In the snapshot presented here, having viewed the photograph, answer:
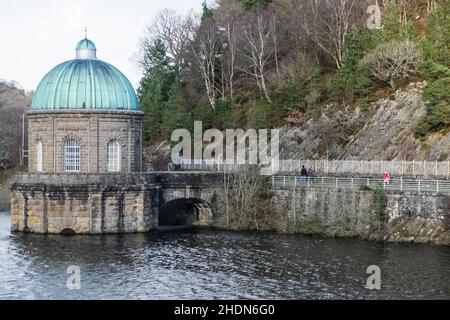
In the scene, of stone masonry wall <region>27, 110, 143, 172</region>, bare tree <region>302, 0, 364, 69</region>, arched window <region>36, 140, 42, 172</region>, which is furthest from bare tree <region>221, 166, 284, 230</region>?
bare tree <region>302, 0, 364, 69</region>

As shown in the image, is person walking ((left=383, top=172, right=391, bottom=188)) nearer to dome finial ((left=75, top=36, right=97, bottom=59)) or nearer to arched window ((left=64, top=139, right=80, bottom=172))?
arched window ((left=64, top=139, right=80, bottom=172))

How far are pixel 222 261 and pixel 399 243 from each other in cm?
1133

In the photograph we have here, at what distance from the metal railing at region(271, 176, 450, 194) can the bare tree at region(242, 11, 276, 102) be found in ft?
77.4

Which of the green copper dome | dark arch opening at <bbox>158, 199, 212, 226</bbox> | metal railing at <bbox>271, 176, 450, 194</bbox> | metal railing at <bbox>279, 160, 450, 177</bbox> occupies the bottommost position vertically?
dark arch opening at <bbox>158, 199, 212, 226</bbox>

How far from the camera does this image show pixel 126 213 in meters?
51.6

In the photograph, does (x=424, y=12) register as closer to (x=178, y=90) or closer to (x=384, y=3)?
(x=384, y=3)

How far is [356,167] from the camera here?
186 ft

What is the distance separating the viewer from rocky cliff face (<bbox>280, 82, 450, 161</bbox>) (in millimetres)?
54875

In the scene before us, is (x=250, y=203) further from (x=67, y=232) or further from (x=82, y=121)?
(x=82, y=121)

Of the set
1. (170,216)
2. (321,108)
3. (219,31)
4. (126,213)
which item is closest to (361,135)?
(321,108)

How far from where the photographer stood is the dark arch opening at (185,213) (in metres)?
57.6

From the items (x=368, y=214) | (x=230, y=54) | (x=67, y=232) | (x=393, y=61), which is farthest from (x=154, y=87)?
(x=368, y=214)

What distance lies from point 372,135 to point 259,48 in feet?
77.8
